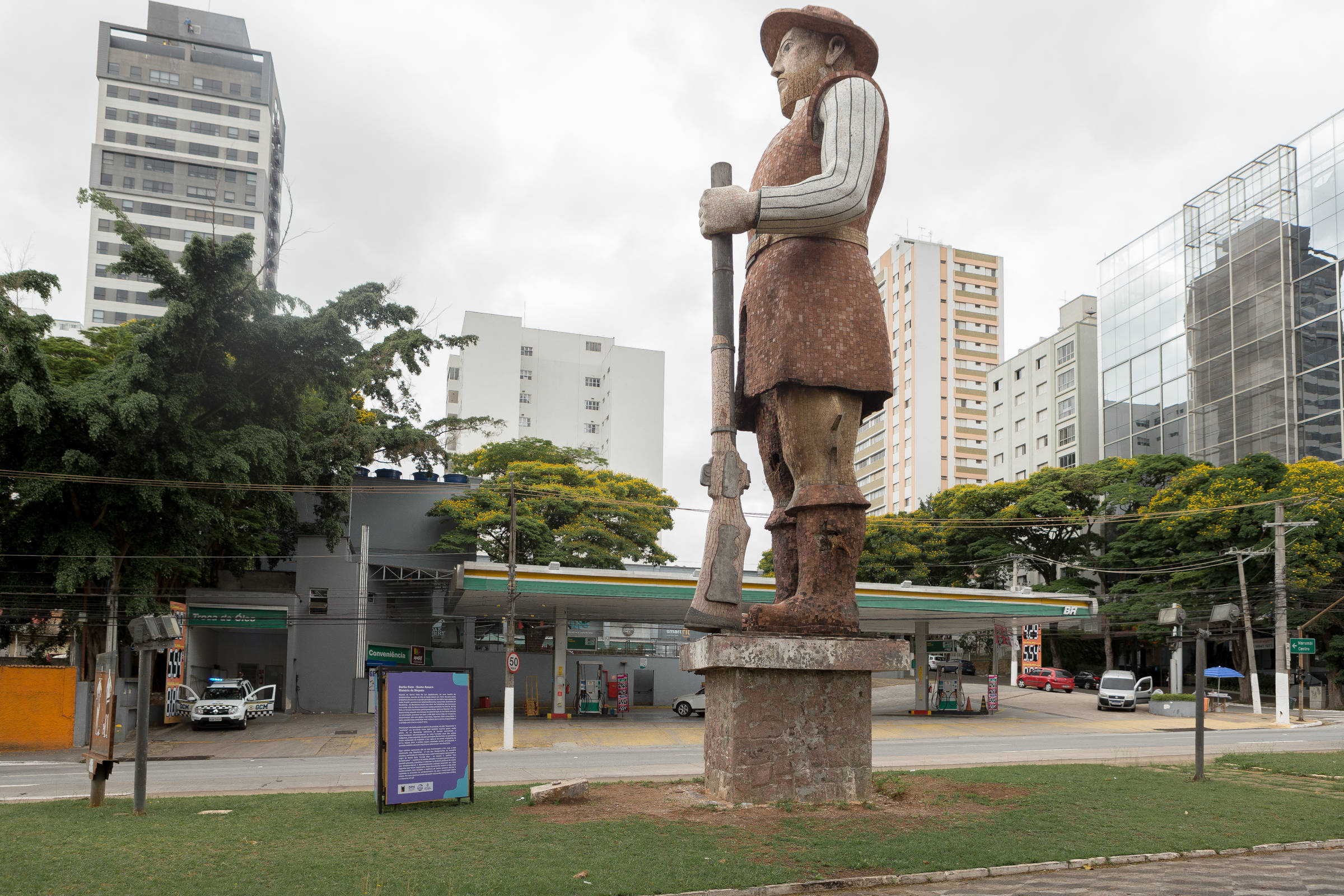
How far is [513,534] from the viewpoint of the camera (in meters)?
25.1

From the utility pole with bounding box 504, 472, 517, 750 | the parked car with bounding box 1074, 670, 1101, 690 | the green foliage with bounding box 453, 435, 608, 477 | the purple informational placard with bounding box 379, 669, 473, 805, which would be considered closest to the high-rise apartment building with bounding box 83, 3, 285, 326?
the green foliage with bounding box 453, 435, 608, 477

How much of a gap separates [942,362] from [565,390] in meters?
30.7

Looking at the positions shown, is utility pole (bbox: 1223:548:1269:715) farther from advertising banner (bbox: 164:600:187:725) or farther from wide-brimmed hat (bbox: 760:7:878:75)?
advertising banner (bbox: 164:600:187:725)

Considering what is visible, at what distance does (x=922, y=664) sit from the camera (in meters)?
35.6

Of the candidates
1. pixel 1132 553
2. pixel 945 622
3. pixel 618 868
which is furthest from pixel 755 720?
pixel 1132 553

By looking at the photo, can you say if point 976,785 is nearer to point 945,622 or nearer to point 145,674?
point 145,674

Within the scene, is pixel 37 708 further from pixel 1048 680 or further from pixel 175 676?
pixel 1048 680

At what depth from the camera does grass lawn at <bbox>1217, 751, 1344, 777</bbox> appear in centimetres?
1348

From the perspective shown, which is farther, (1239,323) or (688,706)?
(1239,323)

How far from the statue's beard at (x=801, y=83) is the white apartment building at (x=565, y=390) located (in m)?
62.9

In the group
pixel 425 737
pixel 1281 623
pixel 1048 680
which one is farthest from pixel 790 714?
pixel 1048 680

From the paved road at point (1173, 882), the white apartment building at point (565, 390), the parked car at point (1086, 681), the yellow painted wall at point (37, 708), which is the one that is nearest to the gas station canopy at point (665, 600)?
the yellow painted wall at point (37, 708)

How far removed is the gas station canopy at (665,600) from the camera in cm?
2747

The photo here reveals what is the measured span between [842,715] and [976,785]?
98.9 inches
